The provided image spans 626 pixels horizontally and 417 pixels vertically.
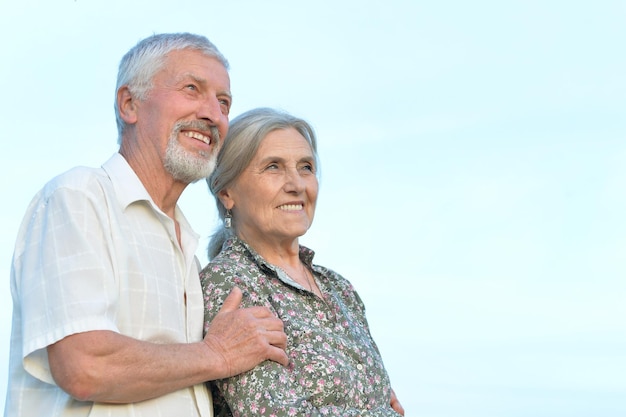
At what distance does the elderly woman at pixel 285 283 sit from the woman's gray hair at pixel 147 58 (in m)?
0.50

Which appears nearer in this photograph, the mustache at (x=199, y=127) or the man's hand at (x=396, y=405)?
the mustache at (x=199, y=127)

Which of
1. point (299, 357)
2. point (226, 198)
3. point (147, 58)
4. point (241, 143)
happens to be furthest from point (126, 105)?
point (299, 357)

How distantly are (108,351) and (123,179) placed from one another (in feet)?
2.63

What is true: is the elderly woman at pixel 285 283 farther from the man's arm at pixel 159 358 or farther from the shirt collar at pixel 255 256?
the man's arm at pixel 159 358

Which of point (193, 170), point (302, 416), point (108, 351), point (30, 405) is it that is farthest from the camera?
point (193, 170)

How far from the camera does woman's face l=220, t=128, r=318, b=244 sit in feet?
13.5

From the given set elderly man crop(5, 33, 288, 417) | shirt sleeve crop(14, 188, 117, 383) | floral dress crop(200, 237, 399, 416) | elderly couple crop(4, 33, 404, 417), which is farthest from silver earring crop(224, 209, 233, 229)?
shirt sleeve crop(14, 188, 117, 383)

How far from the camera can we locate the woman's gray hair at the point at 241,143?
4152mm

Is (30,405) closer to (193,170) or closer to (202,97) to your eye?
(193,170)

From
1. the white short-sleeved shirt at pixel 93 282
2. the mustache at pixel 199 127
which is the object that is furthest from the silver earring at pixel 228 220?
the white short-sleeved shirt at pixel 93 282

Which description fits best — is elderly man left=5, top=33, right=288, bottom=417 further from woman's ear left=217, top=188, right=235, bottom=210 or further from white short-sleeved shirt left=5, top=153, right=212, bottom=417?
woman's ear left=217, top=188, right=235, bottom=210

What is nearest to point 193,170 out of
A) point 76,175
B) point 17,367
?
point 76,175

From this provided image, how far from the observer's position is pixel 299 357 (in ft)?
12.0

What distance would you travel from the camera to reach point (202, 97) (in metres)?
3.80
